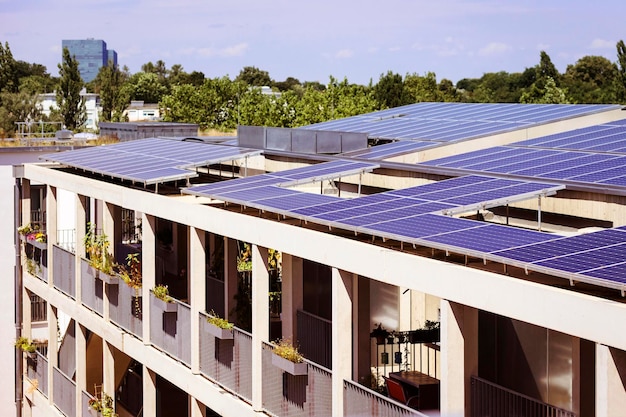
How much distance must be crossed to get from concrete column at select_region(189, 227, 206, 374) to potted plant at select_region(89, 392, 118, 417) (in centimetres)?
425

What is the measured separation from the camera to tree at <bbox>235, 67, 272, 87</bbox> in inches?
6344

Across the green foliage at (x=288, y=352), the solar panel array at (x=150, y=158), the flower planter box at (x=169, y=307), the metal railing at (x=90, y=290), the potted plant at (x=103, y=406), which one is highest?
the solar panel array at (x=150, y=158)

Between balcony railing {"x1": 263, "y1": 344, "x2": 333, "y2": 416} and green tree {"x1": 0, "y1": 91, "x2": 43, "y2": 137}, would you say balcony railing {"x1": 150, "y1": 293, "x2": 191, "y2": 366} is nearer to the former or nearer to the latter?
balcony railing {"x1": 263, "y1": 344, "x2": 333, "y2": 416}

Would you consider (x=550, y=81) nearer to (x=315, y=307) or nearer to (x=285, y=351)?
(x=315, y=307)

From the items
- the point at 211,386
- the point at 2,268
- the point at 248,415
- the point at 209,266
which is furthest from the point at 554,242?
the point at 2,268

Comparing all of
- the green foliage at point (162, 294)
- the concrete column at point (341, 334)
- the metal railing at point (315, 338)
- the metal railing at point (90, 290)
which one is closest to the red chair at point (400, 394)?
the metal railing at point (315, 338)

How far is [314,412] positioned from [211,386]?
371 cm

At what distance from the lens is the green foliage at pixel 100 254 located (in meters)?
23.2

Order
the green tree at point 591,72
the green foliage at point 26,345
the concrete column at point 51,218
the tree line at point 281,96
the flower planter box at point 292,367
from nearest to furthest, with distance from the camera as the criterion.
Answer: the flower planter box at point 292,367, the concrete column at point 51,218, the green foliage at point 26,345, the tree line at point 281,96, the green tree at point 591,72

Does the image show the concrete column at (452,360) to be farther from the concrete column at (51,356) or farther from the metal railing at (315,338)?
the concrete column at (51,356)

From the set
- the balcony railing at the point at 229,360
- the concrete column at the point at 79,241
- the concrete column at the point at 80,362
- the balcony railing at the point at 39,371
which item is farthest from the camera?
the balcony railing at the point at 39,371

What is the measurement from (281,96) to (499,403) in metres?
67.5

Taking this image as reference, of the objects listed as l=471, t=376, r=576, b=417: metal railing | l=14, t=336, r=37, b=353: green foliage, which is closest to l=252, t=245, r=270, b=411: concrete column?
l=471, t=376, r=576, b=417: metal railing

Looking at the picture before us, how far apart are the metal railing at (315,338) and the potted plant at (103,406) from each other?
6.13 metres
